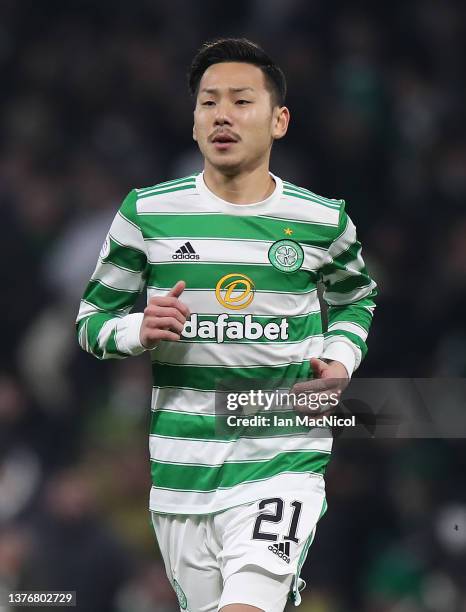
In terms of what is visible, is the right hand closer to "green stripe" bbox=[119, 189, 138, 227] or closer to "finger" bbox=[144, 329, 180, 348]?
"finger" bbox=[144, 329, 180, 348]

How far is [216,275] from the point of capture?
12.3ft

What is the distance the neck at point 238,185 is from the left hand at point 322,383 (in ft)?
1.68

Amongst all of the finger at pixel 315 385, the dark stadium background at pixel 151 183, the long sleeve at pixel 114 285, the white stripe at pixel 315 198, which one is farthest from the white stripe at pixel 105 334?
the dark stadium background at pixel 151 183

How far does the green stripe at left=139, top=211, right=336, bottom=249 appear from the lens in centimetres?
380

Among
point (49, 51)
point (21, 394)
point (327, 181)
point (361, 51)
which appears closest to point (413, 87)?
point (361, 51)

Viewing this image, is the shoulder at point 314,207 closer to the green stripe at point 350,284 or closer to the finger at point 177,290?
the green stripe at point 350,284

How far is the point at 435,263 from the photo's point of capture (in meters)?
7.08

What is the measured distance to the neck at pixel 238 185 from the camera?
12.7 feet

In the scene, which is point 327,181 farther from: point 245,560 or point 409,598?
point 245,560

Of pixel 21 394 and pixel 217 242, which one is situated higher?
pixel 217 242

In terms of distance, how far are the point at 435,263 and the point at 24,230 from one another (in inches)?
86.4

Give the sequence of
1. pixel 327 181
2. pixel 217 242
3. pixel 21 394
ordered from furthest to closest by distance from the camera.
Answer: pixel 327 181
pixel 21 394
pixel 217 242

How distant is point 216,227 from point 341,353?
536 mm

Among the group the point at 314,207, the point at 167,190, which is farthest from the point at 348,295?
the point at 167,190
